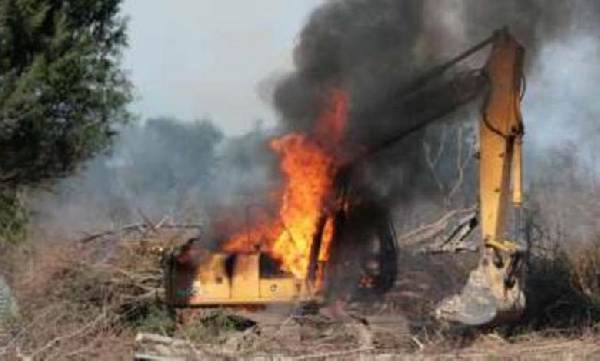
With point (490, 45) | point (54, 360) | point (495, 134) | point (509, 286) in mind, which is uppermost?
point (490, 45)

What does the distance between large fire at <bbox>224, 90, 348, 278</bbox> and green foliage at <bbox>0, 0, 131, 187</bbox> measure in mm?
2427

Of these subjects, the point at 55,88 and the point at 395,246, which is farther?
the point at 395,246

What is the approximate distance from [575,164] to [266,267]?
1114 centimetres

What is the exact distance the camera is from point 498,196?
12789 mm

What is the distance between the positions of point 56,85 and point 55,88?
0.04m

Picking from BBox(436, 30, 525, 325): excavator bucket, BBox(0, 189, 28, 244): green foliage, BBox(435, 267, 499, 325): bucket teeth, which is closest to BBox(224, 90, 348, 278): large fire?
BBox(436, 30, 525, 325): excavator bucket

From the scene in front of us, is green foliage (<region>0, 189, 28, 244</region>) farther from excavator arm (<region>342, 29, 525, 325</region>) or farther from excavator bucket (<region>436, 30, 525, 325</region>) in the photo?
excavator bucket (<region>436, 30, 525, 325</region>)

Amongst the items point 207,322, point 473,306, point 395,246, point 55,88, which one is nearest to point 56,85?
point 55,88

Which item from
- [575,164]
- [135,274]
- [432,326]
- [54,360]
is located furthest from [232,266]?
[575,164]

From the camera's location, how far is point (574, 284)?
15734mm

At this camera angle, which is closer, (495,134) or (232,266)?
(495,134)

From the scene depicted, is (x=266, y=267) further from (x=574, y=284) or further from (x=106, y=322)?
(x=574, y=284)

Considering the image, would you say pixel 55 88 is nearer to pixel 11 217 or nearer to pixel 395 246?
pixel 11 217

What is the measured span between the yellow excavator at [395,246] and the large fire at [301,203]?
→ 15 cm
